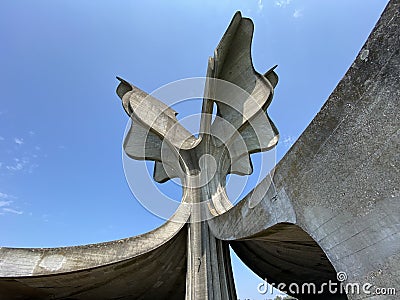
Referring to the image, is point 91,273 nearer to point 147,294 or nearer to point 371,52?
point 147,294

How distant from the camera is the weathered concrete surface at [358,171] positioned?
7.59ft

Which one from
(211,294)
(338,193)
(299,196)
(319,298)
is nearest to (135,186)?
(211,294)

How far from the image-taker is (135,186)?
24.5 feet

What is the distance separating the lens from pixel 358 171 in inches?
103
